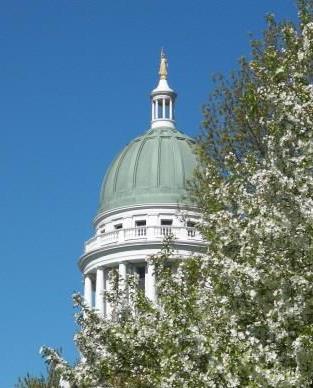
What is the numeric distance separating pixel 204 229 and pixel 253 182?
3.08 metres

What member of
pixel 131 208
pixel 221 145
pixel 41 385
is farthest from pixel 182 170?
pixel 221 145

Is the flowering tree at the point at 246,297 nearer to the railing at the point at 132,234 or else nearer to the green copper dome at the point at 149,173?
the railing at the point at 132,234

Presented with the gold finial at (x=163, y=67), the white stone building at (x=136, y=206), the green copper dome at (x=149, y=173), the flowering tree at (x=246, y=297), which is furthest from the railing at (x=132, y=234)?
the flowering tree at (x=246, y=297)

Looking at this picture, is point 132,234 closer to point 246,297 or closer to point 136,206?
point 136,206

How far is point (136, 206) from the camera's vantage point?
75.6 m

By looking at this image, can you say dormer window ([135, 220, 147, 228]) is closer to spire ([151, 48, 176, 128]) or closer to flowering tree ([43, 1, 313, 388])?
spire ([151, 48, 176, 128])

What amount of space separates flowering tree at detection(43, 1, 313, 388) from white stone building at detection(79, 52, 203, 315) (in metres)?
51.3

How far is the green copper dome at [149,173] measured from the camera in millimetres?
76188

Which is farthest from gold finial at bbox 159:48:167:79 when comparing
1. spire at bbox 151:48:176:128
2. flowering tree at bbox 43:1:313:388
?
flowering tree at bbox 43:1:313:388

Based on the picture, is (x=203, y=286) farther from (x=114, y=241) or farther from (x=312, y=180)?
(x=114, y=241)

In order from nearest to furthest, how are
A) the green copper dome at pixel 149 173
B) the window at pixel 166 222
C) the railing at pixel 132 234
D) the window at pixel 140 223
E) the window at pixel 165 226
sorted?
the window at pixel 165 226
the railing at pixel 132 234
the window at pixel 166 222
the window at pixel 140 223
the green copper dome at pixel 149 173

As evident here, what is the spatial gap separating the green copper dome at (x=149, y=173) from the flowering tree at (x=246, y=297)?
55.4 meters

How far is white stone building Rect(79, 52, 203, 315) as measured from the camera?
7325 cm

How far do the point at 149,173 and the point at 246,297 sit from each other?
202ft
